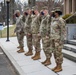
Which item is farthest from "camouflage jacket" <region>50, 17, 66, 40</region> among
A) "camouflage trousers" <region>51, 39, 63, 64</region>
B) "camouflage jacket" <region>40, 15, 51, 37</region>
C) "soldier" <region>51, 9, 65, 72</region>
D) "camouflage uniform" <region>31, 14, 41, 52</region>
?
"camouflage uniform" <region>31, 14, 41, 52</region>

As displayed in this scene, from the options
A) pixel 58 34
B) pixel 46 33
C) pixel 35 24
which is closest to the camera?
pixel 58 34

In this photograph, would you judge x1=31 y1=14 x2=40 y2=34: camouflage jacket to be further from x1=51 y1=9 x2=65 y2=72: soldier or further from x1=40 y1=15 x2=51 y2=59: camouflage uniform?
x1=51 y1=9 x2=65 y2=72: soldier

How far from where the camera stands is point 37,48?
450 inches

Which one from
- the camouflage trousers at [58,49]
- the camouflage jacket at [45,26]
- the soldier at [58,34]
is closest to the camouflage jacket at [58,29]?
the soldier at [58,34]

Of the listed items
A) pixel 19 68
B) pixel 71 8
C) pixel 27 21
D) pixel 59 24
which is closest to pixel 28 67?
pixel 19 68

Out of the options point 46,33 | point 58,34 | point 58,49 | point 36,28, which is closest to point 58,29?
point 58,34

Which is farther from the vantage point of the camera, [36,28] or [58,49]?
[36,28]

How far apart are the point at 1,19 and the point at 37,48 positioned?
6130cm

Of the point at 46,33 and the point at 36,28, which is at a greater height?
the point at 36,28

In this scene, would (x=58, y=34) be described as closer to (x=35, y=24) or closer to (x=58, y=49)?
(x=58, y=49)

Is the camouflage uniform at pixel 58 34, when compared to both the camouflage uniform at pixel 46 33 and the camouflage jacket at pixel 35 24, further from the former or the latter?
the camouflage jacket at pixel 35 24

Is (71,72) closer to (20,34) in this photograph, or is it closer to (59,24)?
(59,24)

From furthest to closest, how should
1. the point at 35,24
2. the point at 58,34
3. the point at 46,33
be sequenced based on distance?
the point at 35,24 < the point at 46,33 < the point at 58,34

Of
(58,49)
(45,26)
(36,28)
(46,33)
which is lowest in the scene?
(58,49)
